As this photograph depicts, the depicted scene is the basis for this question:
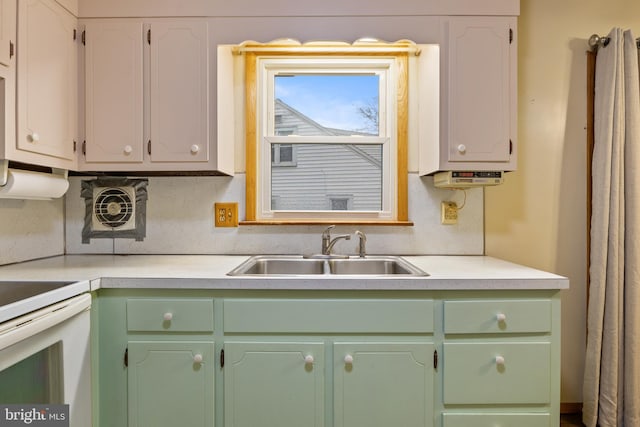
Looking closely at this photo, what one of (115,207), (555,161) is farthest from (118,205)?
(555,161)

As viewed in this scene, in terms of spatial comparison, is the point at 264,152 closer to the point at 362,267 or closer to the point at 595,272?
the point at 362,267

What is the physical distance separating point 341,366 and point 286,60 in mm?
1583

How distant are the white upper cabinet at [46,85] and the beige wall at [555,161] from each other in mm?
2111

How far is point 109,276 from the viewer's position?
4.50 ft

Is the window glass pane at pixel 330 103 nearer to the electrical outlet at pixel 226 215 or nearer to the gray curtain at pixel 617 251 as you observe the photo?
the electrical outlet at pixel 226 215

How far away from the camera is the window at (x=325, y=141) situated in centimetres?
202

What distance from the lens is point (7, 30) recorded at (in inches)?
52.0

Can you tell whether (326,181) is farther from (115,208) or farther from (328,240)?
(115,208)

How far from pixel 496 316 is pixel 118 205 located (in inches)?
76.3

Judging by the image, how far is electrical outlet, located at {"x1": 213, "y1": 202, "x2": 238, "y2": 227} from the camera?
1996 millimetres

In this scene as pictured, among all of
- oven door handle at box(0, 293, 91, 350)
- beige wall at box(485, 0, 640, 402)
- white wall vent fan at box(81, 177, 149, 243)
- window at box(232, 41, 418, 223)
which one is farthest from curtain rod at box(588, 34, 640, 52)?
oven door handle at box(0, 293, 91, 350)

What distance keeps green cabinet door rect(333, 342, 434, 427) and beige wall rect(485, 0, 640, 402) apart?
3.10ft

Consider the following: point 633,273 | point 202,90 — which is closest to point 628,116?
point 633,273

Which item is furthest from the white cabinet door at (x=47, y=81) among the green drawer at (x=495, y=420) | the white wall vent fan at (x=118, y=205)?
the green drawer at (x=495, y=420)
